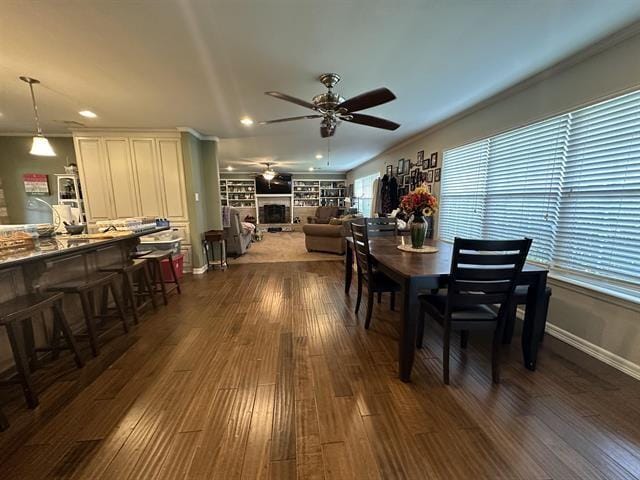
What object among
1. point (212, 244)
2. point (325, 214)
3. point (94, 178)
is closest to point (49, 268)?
point (94, 178)

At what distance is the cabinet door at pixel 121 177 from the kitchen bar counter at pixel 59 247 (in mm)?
1851

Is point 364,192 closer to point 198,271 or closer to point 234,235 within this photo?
point 234,235

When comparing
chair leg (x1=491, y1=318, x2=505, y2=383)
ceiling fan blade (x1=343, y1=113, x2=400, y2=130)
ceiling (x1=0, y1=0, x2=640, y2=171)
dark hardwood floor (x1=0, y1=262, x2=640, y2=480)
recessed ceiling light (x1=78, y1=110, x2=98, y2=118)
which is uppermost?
recessed ceiling light (x1=78, y1=110, x2=98, y2=118)

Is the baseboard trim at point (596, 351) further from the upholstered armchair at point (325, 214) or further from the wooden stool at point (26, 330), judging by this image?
the upholstered armchair at point (325, 214)

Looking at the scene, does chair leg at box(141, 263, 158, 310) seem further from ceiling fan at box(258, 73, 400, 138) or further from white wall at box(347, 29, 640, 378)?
white wall at box(347, 29, 640, 378)

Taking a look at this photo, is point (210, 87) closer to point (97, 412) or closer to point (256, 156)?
point (97, 412)

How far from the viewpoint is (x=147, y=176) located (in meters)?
4.20

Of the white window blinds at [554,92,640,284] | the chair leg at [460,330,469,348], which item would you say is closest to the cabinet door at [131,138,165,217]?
the chair leg at [460,330,469,348]

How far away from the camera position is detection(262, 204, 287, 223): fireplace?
1107 centimetres

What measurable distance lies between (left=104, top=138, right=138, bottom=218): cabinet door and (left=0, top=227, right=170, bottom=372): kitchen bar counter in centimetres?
178

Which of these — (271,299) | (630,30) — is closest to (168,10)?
(271,299)

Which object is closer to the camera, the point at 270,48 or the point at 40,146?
the point at 270,48

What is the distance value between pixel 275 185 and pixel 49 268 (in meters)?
9.11

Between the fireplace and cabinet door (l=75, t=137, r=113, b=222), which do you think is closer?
cabinet door (l=75, t=137, r=113, b=222)
